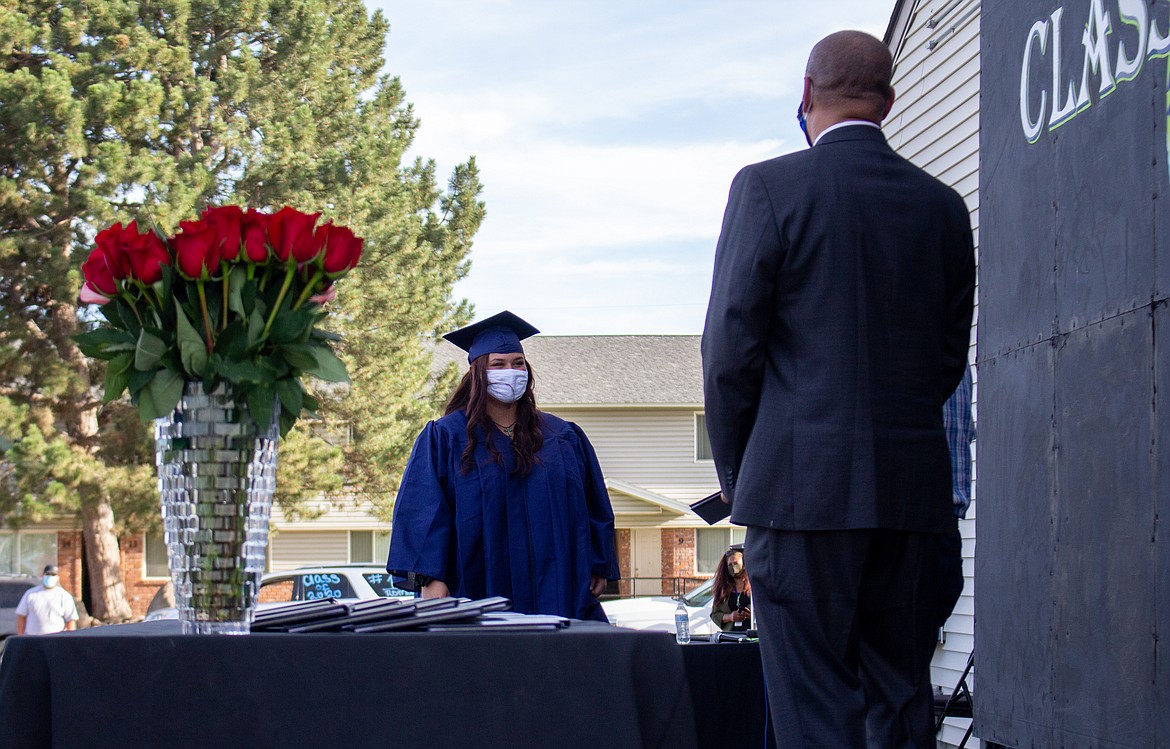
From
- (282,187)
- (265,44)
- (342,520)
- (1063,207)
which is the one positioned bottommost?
(342,520)

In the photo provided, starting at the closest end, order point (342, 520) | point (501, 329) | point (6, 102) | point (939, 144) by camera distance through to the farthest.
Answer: point (501, 329)
point (939, 144)
point (6, 102)
point (342, 520)

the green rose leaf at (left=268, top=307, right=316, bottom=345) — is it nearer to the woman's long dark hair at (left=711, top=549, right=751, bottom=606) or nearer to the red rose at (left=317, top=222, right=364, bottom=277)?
the red rose at (left=317, top=222, right=364, bottom=277)

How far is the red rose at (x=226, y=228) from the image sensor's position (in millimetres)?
2305

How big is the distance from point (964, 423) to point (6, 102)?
2200cm

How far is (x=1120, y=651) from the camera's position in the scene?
303 centimetres

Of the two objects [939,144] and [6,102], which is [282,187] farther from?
[939,144]

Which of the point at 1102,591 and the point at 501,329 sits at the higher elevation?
the point at 501,329

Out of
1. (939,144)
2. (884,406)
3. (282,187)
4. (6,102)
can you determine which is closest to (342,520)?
(282,187)

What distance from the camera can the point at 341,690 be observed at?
2.21 m

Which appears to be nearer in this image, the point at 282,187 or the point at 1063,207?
the point at 1063,207

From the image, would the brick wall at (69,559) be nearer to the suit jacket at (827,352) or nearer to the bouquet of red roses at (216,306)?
the bouquet of red roses at (216,306)

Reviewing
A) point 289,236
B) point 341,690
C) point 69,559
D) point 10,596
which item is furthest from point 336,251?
point 69,559

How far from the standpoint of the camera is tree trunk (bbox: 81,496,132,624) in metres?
25.3

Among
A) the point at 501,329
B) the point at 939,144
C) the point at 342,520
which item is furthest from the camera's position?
the point at 342,520
